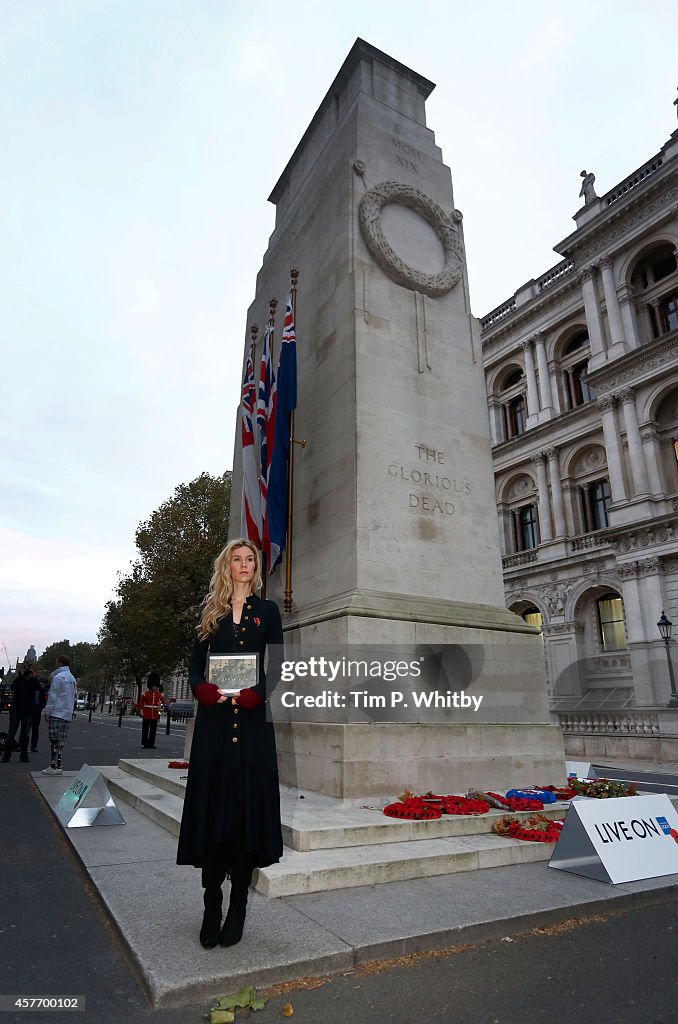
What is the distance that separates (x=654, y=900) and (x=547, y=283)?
3893 centimetres

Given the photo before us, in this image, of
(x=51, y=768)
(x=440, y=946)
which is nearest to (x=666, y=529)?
(x=51, y=768)

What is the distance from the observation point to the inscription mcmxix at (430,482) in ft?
30.5

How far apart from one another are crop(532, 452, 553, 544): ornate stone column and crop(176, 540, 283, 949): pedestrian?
32.4 meters

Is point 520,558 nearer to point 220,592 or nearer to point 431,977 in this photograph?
point 220,592

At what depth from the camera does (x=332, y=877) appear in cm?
470

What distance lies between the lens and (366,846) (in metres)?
5.55

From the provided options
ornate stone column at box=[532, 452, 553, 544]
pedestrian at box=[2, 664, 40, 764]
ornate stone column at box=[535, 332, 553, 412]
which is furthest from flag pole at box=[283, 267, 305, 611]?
ornate stone column at box=[535, 332, 553, 412]

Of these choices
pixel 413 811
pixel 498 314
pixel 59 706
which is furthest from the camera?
pixel 498 314

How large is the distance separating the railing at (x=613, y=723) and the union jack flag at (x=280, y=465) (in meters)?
15.7

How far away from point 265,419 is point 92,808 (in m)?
6.99

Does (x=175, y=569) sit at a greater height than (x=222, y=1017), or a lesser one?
greater

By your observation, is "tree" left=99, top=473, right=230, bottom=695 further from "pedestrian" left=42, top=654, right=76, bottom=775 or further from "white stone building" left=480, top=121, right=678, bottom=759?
"pedestrian" left=42, top=654, right=76, bottom=775

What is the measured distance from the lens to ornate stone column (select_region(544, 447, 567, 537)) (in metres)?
33.9

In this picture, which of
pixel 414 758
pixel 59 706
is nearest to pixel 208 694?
pixel 414 758
